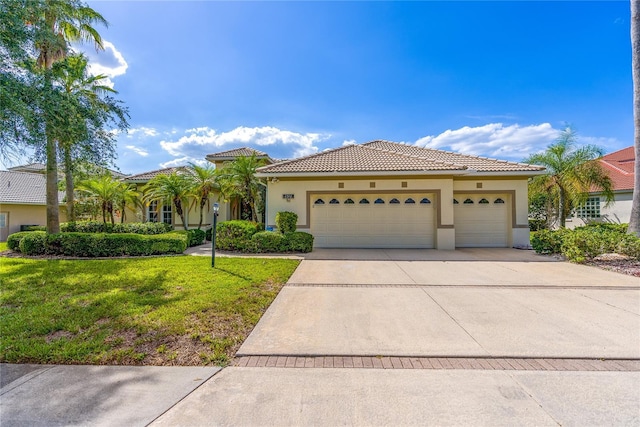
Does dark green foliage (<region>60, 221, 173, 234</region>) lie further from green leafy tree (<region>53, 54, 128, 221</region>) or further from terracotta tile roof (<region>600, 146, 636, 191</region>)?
terracotta tile roof (<region>600, 146, 636, 191</region>)

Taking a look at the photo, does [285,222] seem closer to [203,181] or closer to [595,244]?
[203,181]

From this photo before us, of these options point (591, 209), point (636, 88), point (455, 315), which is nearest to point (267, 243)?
point (455, 315)

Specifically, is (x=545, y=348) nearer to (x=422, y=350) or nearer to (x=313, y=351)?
(x=422, y=350)

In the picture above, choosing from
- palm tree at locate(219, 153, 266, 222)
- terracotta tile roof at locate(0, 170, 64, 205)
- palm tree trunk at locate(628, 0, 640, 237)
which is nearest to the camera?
palm tree trunk at locate(628, 0, 640, 237)

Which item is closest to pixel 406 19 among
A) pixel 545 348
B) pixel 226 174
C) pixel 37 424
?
pixel 226 174

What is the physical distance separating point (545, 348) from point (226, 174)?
43.0 ft

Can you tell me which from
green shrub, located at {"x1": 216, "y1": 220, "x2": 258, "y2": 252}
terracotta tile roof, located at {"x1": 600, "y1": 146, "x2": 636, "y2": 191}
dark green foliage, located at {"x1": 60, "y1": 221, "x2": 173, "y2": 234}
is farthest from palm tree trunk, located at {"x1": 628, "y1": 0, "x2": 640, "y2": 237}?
dark green foliage, located at {"x1": 60, "y1": 221, "x2": 173, "y2": 234}

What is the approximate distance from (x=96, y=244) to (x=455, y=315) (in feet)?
38.8

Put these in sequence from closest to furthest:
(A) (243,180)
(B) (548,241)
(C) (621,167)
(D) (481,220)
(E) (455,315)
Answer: (E) (455,315) → (B) (548,241) → (D) (481,220) → (A) (243,180) → (C) (621,167)

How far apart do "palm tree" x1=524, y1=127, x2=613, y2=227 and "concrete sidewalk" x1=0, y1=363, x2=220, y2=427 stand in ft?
56.1

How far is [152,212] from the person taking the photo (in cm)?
1630

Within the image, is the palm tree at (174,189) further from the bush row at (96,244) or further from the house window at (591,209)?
the house window at (591,209)

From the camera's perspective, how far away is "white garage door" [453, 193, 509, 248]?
507 inches

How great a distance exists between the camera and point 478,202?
1295 cm
